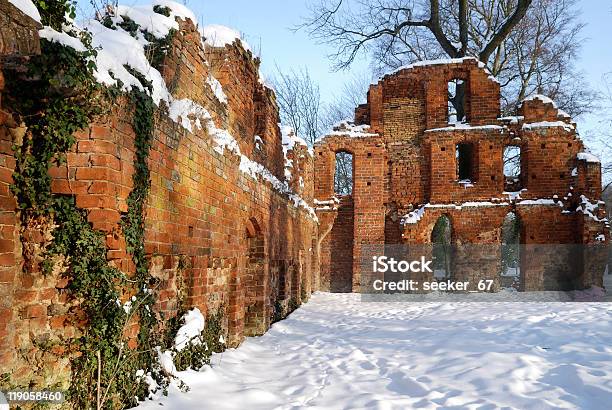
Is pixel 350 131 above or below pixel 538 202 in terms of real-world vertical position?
above

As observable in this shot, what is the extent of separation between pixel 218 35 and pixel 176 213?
2743mm

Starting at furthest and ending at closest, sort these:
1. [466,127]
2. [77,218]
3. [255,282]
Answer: [466,127], [255,282], [77,218]

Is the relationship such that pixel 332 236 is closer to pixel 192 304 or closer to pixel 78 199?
pixel 192 304

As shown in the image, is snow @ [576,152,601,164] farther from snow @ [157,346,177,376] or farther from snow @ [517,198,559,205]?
snow @ [157,346,177,376]

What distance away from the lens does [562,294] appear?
14852 millimetres

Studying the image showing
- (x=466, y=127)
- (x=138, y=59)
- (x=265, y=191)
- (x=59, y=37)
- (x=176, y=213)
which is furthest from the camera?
(x=466, y=127)

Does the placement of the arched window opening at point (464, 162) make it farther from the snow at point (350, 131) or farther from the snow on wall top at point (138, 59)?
the snow on wall top at point (138, 59)

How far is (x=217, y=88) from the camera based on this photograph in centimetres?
530

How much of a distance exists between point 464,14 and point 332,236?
11.3 meters

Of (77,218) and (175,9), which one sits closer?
(77,218)

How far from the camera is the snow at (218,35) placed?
217 inches

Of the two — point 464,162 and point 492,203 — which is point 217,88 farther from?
point 464,162

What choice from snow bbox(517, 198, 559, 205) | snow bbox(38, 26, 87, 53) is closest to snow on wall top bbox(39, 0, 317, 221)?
snow bbox(38, 26, 87, 53)

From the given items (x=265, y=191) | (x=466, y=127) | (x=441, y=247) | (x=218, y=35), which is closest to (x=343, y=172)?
(x=441, y=247)
